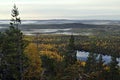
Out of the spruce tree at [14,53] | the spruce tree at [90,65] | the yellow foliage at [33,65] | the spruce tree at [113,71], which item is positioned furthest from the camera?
the spruce tree at [90,65]

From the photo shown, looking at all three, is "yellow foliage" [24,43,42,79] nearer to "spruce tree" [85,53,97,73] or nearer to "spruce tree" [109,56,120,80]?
"spruce tree" [85,53,97,73]

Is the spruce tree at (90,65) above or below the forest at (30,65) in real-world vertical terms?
below

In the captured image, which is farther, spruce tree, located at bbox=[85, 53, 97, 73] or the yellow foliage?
spruce tree, located at bbox=[85, 53, 97, 73]

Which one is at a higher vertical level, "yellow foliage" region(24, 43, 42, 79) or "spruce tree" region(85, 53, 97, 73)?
"yellow foliage" region(24, 43, 42, 79)

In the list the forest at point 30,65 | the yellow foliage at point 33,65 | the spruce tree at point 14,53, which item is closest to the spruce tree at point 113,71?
the forest at point 30,65

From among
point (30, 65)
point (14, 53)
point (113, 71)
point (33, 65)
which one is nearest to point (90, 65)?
point (113, 71)

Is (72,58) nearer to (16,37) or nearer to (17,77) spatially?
(17,77)

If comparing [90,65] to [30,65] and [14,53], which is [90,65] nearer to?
[30,65]

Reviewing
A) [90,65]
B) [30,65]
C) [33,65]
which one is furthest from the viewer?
[90,65]

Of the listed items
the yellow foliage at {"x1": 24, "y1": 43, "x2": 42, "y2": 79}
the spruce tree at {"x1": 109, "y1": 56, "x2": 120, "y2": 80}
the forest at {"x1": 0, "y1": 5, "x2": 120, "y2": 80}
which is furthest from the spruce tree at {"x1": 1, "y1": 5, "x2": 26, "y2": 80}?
the spruce tree at {"x1": 109, "y1": 56, "x2": 120, "y2": 80}

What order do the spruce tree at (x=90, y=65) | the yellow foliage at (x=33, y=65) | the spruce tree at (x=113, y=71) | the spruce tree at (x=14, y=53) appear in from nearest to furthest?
the spruce tree at (x=14, y=53)
the yellow foliage at (x=33, y=65)
the spruce tree at (x=113, y=71)
the spruce tree at (x=90, y=65)

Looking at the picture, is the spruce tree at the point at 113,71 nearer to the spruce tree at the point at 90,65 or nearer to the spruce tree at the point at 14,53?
the spruce tree at the point at 90,65
